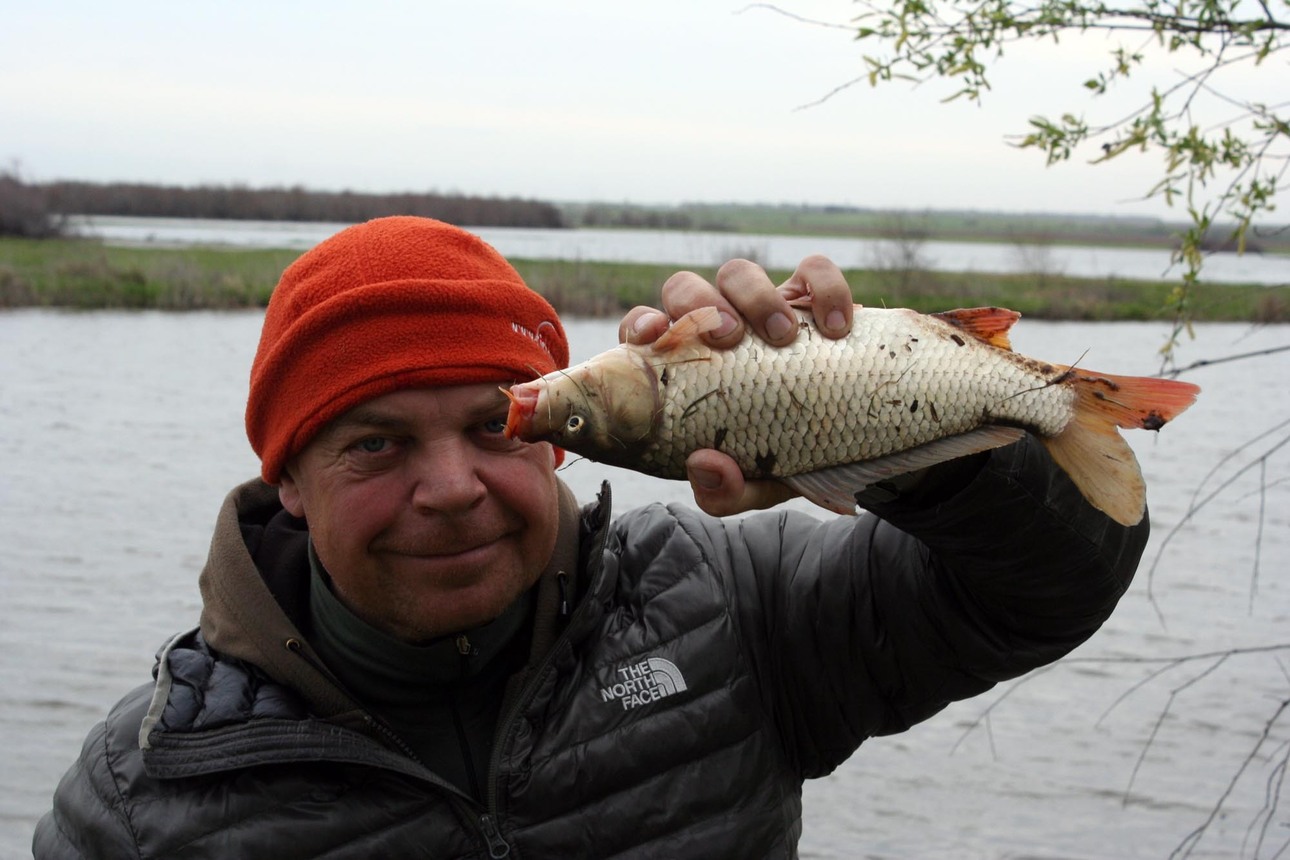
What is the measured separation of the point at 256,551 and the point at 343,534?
1.54 feet

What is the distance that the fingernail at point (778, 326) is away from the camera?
203cm

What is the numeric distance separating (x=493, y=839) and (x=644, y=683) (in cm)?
43

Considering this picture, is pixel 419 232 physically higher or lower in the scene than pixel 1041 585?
higher

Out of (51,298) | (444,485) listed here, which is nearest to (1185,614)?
(444,485)

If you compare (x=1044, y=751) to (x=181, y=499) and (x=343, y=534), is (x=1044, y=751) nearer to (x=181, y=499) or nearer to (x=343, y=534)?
(x=343, y=534)

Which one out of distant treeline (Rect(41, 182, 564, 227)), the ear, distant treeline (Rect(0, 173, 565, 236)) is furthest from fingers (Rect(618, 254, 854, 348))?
distant treeline (Rect(41, 182, 564, 227))

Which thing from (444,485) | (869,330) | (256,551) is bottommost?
(256,551)

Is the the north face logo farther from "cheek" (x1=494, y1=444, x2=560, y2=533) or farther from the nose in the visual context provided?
the nose

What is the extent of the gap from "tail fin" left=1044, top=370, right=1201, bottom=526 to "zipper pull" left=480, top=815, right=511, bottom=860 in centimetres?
127

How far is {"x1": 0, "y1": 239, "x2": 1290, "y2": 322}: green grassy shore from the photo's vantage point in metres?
27.6

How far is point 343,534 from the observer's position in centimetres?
235

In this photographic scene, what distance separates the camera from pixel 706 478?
2008mm

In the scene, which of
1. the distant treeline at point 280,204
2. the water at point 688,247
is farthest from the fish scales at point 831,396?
the distant treeline at point 280,204

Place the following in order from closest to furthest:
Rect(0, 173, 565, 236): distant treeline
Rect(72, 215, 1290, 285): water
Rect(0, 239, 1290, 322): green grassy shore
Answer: Rect(0, 239, 1290, 322): green grassy shore, Rect(72, 215, 1290, 285): water, Rect(0, 173, 565, 236): distant treeline
